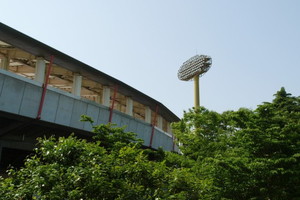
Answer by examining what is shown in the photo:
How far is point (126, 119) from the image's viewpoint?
2328 centimetres

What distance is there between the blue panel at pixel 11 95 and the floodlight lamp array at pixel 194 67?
43.1m

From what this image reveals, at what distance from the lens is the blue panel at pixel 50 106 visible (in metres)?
16.9

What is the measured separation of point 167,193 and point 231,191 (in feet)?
22.1

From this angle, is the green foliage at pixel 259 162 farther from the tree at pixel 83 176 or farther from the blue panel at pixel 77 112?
the blue panel at pixel 77 112

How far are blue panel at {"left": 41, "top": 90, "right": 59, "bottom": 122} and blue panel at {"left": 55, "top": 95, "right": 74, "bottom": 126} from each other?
0.26 meters

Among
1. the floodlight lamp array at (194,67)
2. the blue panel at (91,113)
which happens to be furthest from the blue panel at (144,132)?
the floodlight lamp array at (194,67)

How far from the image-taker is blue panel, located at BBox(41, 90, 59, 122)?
1688cm

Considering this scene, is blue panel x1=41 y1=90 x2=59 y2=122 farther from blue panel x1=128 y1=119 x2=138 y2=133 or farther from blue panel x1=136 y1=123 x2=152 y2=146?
blue panel x1=136 y1=123 x2=152 y2=146

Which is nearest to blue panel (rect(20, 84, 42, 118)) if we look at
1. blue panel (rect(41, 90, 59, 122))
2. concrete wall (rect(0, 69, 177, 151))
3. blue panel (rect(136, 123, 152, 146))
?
concrete wall (rect(0, 69, 177, 151))

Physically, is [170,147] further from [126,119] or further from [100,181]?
[100,181]

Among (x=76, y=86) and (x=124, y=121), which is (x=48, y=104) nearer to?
(x=76, y=86)

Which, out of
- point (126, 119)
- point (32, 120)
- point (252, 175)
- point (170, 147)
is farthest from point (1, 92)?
point (170, 147)

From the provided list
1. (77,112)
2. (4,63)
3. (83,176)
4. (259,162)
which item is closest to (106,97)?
(77,112)

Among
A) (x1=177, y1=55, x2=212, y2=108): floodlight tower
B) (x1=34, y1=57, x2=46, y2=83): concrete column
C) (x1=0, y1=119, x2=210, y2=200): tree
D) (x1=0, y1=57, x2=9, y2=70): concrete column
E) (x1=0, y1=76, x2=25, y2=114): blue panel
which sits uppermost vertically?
(x1=177, y1=55, x2=212, y2=108): floodlight tower
